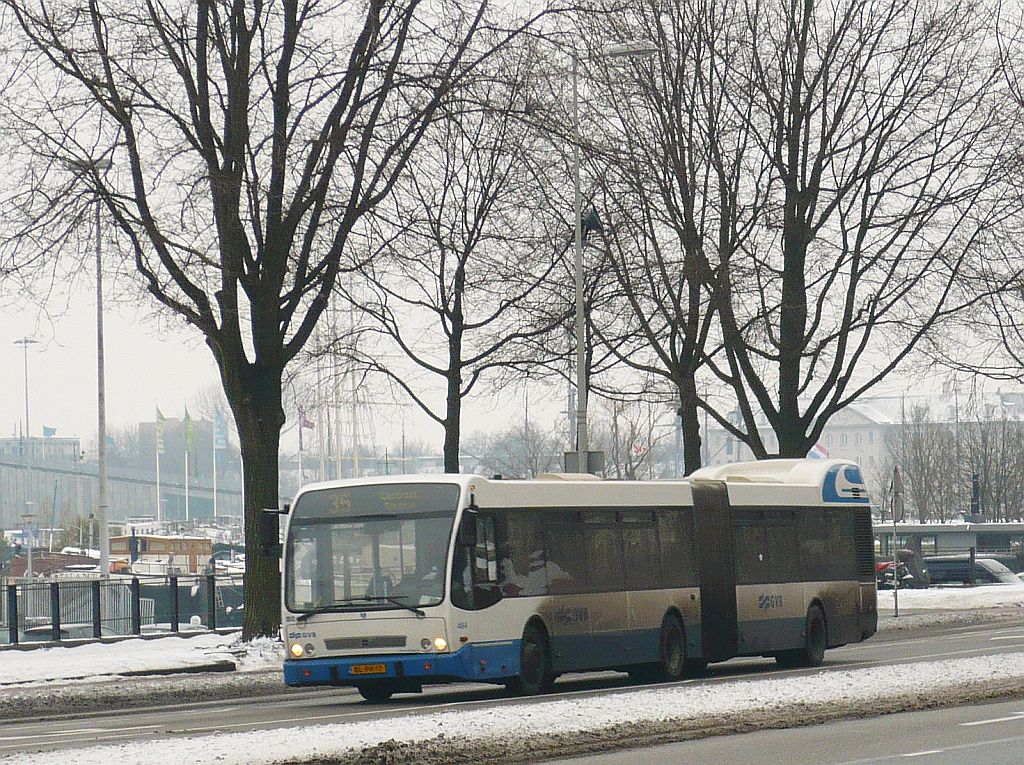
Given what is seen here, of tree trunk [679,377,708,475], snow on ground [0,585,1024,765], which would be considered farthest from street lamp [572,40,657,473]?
snow on ground [0,585,1024,765]

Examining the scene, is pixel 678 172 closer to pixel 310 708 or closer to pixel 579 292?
pixel 579 292

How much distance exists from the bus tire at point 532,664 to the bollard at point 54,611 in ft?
41.1

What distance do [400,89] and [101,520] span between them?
69.9 ft

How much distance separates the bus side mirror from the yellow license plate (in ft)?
5.41

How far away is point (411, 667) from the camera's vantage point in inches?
751

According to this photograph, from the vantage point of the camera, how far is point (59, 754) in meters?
12.1

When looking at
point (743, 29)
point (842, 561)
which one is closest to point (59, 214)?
point (842, 561)

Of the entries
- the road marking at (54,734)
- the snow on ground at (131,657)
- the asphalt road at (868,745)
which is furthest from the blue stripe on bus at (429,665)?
the snow on ground at (131,657)

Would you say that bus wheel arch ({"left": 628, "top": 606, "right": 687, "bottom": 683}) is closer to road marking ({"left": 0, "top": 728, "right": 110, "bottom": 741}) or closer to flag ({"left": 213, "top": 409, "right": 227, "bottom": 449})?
road marking ({"left": 0, "top": 728, "right": 110, "bottom": 741})

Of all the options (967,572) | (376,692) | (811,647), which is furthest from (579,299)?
(967,572)

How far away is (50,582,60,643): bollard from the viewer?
30141 millimetres

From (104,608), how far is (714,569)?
493 inches

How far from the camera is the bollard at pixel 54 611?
98.9 feet

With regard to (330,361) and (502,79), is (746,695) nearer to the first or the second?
(502,79)
